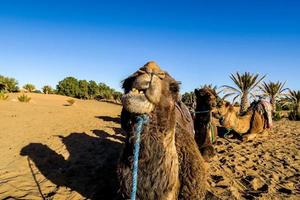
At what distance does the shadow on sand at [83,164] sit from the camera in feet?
14.0

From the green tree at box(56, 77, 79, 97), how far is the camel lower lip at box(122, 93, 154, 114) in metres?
44.8

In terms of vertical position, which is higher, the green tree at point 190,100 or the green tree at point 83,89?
the green tree at point 83,89

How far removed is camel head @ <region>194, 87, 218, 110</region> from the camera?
5.50m

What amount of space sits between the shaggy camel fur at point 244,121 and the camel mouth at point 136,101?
19.4ft

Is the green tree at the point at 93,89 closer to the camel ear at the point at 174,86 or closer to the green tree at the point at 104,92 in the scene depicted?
the green tree at the point at 104,92

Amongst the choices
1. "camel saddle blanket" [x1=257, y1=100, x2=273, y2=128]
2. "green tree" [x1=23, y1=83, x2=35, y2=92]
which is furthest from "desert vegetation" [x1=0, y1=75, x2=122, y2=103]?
"camel saddle blanket" [x1=257, y1=100, x2=273, y2=128]

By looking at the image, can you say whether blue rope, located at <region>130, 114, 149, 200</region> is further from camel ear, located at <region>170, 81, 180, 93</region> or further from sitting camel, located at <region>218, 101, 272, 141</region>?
sitting camel, located at <region>218, 101, 272, 141</region>

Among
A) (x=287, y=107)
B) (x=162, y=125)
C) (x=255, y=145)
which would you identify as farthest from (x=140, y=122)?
(x=287, y=107)

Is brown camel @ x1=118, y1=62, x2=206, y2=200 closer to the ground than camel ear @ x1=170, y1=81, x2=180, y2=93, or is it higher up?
closer to the ground

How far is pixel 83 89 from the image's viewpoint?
45.9 m

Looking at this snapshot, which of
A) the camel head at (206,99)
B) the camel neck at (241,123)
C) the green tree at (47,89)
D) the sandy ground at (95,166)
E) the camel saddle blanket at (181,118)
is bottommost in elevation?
the sandy ground at (95,166)

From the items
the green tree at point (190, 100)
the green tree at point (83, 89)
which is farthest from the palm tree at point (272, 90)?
the green tree at point (83, 89)

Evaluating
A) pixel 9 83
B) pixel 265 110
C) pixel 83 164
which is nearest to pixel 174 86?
pixel 83 164

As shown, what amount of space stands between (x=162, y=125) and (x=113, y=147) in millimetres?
4869
